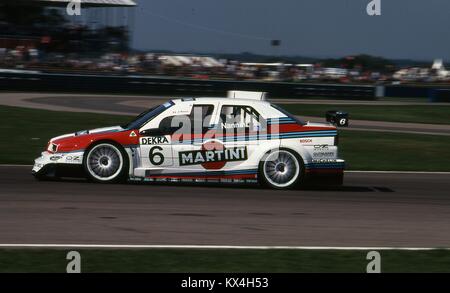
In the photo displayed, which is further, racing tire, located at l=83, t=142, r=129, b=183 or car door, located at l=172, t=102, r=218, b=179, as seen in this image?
car door, located at l=172, t=102, r=218, b=179

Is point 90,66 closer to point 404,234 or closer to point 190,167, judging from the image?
point 190,167

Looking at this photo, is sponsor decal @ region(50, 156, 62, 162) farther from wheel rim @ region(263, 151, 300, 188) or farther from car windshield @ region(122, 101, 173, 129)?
wheel rim @ region(263, 151, 300, 188)

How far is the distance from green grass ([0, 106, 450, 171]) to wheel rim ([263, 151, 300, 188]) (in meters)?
3.85

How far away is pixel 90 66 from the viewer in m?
44.8

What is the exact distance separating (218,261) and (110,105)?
23842 millimetres

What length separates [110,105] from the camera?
30.2 metres

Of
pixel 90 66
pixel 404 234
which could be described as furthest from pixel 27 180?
pixel 90 66

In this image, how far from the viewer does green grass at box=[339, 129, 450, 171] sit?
15906mm

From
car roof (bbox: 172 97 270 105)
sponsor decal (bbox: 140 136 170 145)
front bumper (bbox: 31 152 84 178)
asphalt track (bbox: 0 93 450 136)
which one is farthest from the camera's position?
asphalt track (bbox: 0 93 450 136)

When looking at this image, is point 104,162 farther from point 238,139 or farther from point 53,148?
point 238,139

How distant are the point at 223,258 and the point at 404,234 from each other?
2496 mm

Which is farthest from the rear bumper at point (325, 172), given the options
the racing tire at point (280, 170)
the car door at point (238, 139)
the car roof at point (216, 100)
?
the car roof at point (216, 100)

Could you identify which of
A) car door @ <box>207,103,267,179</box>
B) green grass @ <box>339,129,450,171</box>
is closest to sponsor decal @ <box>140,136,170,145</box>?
car door @ <box>207,103,267,179</box>

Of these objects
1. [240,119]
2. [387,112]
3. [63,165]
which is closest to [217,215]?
[240,119]
